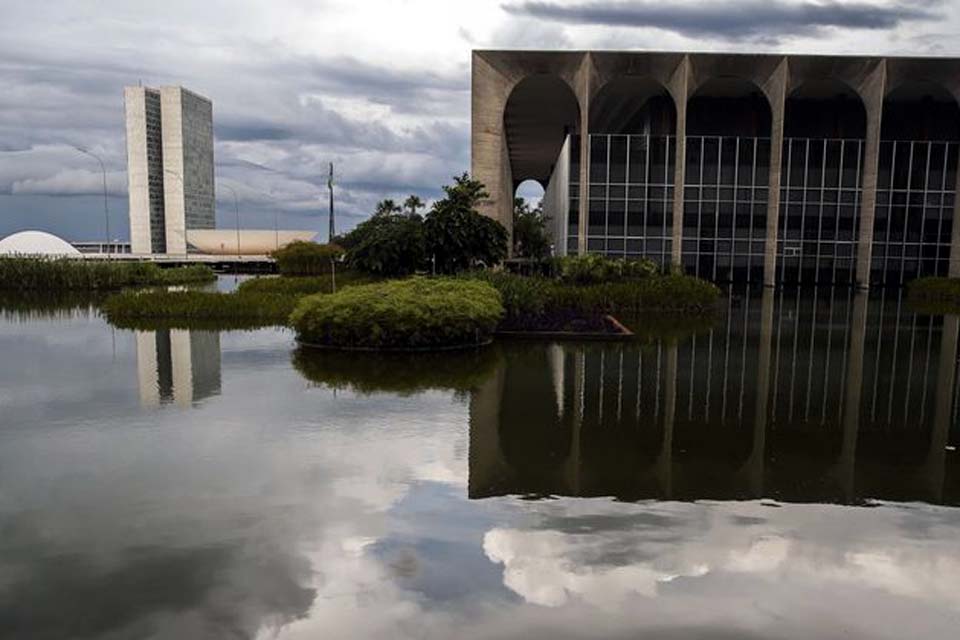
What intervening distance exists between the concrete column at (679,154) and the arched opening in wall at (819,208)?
6.50 meters

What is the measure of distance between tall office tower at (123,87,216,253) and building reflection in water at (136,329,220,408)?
96.0 m

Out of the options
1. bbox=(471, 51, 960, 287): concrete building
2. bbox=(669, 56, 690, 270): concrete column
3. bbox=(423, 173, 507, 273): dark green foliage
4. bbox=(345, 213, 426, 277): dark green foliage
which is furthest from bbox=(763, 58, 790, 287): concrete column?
bbox=(345, 213, 426, 277): dark green foliage

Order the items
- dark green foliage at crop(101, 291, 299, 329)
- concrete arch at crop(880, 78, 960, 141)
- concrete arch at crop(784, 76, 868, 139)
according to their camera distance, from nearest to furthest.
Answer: dark green foliage at crop(101, 291, 299, 329), concrete arch at crop(880, 78, 960, 141), concrete arch at crop(784, 76, 868, 139)

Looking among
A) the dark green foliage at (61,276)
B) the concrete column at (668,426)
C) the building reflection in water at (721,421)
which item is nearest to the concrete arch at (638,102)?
the building reflection in water at (721,421)

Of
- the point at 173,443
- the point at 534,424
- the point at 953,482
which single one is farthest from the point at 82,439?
the point at 953,482

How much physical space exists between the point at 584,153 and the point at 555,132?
19.3 metres

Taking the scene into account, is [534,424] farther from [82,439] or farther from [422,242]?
[422,242]

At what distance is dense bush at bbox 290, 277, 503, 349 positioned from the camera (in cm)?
1661

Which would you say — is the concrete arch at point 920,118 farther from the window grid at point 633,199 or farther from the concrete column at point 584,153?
the concrete column at point 584,153

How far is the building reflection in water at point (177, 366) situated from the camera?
40.7 feet

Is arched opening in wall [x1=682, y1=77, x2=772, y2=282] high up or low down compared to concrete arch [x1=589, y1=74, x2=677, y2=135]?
down

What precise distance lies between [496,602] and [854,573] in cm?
290

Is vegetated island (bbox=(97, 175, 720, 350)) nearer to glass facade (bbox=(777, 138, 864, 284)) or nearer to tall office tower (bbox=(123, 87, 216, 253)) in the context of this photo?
glass facade (bbox=(777, 138, 864, 284))

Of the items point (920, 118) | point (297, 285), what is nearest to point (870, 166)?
point (920, 118)
